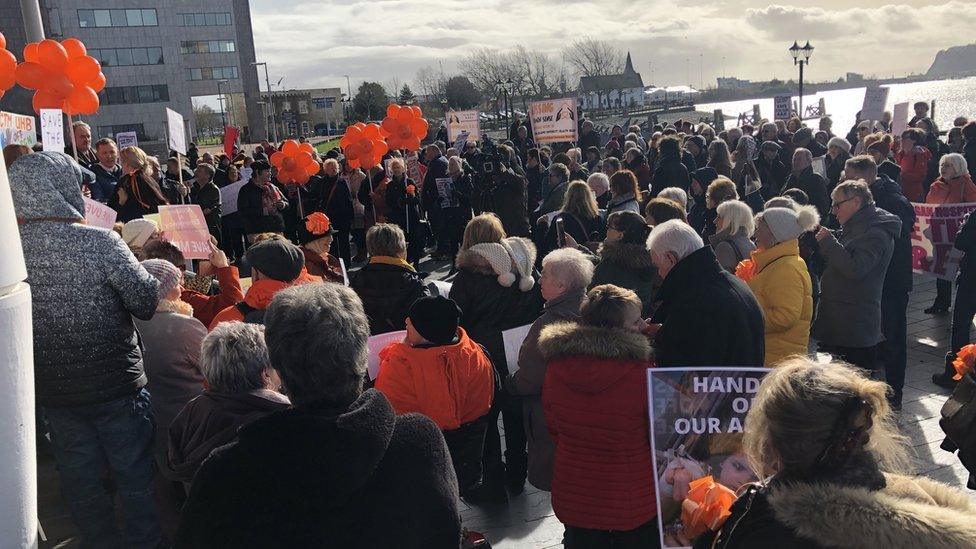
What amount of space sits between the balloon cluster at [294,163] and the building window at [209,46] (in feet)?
235

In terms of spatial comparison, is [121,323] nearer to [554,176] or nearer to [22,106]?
[554,176]

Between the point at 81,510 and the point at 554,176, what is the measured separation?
6.75 metres

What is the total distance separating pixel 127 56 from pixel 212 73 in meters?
8.24

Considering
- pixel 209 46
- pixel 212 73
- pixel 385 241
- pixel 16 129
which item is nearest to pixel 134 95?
pixel 212 73

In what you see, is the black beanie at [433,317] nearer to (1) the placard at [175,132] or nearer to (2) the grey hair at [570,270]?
(2) the grey hair at [570,270]

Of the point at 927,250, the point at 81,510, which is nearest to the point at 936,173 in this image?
the point at 927,250

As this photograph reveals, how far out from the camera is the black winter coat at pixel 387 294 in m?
4.78

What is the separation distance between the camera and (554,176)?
930cm

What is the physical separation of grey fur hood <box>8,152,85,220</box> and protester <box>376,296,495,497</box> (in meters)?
1.65

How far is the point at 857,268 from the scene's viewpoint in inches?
203

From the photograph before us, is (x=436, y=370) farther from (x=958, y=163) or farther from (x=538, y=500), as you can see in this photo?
(x=958, y=163)

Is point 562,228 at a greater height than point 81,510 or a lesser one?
greater

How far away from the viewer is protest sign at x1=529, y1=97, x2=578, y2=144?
1418 cm

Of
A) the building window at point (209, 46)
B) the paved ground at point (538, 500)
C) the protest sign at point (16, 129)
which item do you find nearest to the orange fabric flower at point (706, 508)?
the paved ground at point (538, 500)
